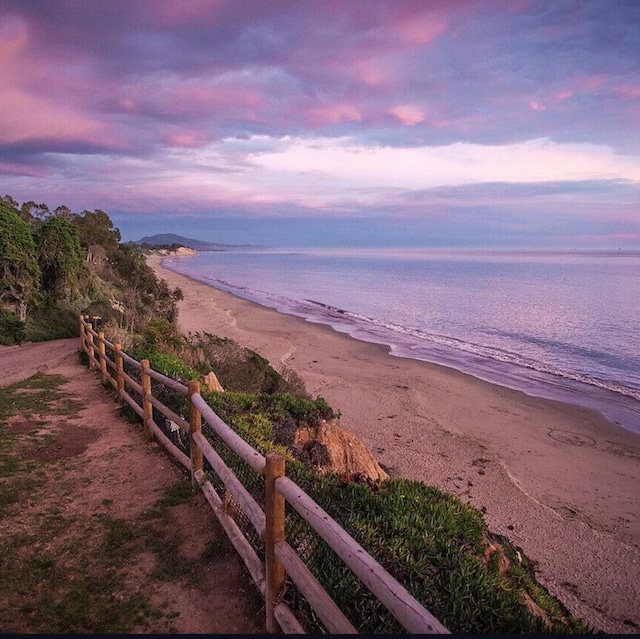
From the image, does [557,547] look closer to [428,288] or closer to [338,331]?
[338,331]

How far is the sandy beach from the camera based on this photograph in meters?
7.79

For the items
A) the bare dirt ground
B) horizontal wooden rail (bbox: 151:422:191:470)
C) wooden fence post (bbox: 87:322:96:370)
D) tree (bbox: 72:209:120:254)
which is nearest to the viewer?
the bare dirt ground

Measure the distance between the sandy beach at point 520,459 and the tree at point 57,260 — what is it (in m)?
9.33

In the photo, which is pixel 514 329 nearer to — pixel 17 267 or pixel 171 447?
pixel 17 267

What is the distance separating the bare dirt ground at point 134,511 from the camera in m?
3.95


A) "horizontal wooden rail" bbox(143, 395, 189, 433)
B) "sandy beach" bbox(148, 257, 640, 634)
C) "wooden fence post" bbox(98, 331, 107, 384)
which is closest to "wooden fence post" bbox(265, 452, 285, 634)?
"horizontal wooden rail" bbox(143, 395, 189, 433)

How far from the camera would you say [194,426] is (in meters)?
6.01

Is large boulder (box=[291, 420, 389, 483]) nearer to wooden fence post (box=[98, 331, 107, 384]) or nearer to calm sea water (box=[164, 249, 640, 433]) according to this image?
wooden fence post (box=[98, 331, 107, 384])

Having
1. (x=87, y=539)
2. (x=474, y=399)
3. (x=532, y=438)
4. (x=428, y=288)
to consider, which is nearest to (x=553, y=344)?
(x=474, y=399)

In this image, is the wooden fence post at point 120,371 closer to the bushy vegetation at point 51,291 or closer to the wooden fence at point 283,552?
the wooden fence at point 283,552

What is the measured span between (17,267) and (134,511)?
16.4 meters

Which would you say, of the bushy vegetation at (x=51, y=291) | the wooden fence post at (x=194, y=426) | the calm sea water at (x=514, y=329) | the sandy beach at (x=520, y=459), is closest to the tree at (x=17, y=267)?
the bushy vegetation at (x=51, y=291)

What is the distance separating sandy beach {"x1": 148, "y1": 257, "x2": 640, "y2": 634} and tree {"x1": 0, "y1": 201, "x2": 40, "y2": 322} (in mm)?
10053

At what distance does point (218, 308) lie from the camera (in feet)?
131
